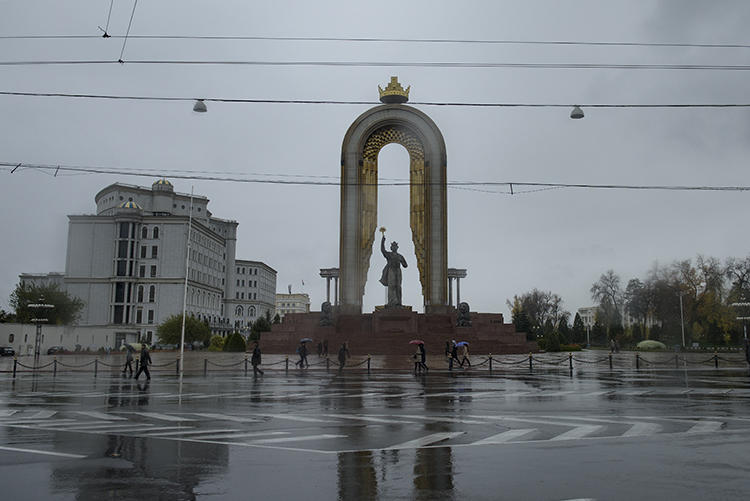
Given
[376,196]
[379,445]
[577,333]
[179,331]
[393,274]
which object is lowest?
[379,445]

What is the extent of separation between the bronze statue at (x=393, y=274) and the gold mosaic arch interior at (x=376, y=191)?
10.1 feet

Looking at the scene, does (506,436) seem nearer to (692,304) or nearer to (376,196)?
(376,196)

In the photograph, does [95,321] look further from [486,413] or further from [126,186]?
[486,413]

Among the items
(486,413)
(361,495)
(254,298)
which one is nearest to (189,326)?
(254,298)

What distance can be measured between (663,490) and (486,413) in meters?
7.63

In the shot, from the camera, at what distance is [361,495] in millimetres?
6914

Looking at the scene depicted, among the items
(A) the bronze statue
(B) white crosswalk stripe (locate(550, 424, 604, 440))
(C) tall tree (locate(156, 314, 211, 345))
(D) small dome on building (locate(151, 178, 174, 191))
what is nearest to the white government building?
(D) small dome on building (locate(151, 178, 174, 191))

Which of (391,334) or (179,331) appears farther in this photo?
(179,331)

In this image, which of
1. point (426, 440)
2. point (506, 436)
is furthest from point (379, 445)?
point (506, 436)

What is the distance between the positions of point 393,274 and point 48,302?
177ft

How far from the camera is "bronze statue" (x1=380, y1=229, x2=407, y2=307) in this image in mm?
50781

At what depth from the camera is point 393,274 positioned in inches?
2003

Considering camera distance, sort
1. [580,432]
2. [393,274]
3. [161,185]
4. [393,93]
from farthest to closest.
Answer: [161,185], [393,93], [393,274], [580,432]

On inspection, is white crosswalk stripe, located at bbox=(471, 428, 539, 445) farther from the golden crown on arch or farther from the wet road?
the golden crown on arch
